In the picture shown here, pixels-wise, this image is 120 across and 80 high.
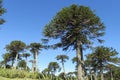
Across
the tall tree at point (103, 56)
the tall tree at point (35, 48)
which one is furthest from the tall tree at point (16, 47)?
the tall tree at point (103, 56)

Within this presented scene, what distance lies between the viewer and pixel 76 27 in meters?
22.8

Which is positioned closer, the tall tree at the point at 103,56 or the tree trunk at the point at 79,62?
the tree trunk at the point at 79,62

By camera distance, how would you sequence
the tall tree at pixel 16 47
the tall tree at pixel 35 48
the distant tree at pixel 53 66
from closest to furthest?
the tall tree at pixel 16 47, the tall tree at pixel 35 48, the distant tree at pixel 53 66

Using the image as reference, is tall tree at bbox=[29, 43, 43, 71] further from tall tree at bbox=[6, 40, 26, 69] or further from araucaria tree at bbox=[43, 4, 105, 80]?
araucaria tree at bbox=[43, 4, 105, 80]

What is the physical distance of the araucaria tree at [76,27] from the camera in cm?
2200

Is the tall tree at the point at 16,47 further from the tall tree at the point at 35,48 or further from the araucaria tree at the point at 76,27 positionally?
the araucaria tree at the point at 76,27

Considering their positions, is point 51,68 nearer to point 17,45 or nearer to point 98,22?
point 17,45

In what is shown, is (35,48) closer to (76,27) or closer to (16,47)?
(16,47)

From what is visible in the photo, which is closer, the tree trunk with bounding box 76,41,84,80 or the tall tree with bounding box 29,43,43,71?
the tree trunk with bounding box 76,41,84,80

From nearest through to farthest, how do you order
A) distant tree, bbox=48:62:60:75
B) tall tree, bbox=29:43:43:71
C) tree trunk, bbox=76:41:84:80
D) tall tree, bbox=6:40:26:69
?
1. tree trunk, bbox=76:41:84:80
2. tall tree, bbox=6:40:26:69
3. tall tree, bbox=29:43:43:71
4. distant tree, bbox=48:62:60:75

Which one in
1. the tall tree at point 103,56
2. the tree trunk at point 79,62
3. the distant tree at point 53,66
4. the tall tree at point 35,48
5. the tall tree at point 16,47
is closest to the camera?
the tree trunk at point 79,62

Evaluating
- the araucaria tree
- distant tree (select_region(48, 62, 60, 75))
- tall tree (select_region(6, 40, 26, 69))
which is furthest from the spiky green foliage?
distant tree (select_region(48, 62, 60, 75))

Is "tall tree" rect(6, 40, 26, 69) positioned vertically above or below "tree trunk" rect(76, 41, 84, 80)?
above

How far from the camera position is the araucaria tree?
866 inches
